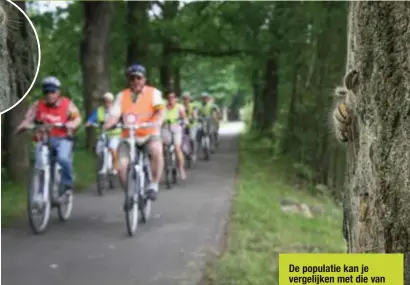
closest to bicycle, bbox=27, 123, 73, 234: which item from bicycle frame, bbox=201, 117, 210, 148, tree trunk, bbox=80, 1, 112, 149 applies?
tree trunk, bbox=80, 1, 112, 149

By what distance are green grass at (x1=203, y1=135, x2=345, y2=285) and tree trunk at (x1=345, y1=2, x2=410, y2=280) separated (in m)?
0.32

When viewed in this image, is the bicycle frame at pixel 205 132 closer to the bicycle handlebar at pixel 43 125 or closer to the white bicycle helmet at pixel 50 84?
the bicycle handlebar at pixel 43 125

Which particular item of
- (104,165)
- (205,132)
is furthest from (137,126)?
(205,132)

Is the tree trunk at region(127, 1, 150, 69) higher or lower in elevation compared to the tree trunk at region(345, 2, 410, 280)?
higher

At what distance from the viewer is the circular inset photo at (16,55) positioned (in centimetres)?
133

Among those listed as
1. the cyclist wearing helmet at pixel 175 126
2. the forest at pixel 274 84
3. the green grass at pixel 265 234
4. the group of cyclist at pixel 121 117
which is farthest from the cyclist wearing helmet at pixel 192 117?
the group of cyclist at pixel 121 117

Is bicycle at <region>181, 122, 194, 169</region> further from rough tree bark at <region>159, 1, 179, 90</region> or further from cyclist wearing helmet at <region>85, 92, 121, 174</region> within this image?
cyclist wearing helmet at <region>85, 92, 121, 174</region>

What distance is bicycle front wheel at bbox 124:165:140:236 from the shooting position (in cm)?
504

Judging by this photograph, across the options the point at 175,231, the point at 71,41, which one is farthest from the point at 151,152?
the point at 71,41

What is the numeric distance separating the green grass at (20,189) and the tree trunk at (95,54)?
0.65 meters

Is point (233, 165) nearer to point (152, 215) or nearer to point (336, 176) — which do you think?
point (336, 176)

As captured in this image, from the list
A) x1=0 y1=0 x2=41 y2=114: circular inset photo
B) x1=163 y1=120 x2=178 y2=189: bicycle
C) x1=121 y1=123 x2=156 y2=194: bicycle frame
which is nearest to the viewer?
x1=0 y1=0 x2=41 y2=114: circular inset photo

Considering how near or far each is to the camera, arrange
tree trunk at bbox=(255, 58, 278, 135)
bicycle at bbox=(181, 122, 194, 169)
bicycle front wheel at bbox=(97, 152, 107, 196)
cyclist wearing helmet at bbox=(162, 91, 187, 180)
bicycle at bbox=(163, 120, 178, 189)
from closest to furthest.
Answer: bicycle front wheel at bbox=(97, 152, 107, 196) → bicycle at bbox=(163, 120, 178, 189) → cyclist wearing helmet at bbox=(162, 91, 187, 180) → bicycle at bbox=(181, 122, 194, 169) → tree trunk at bbox=(255, 58, 278, 135)

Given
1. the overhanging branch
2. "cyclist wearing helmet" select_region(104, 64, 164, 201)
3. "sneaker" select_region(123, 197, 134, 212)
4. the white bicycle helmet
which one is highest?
the overhanging branch
